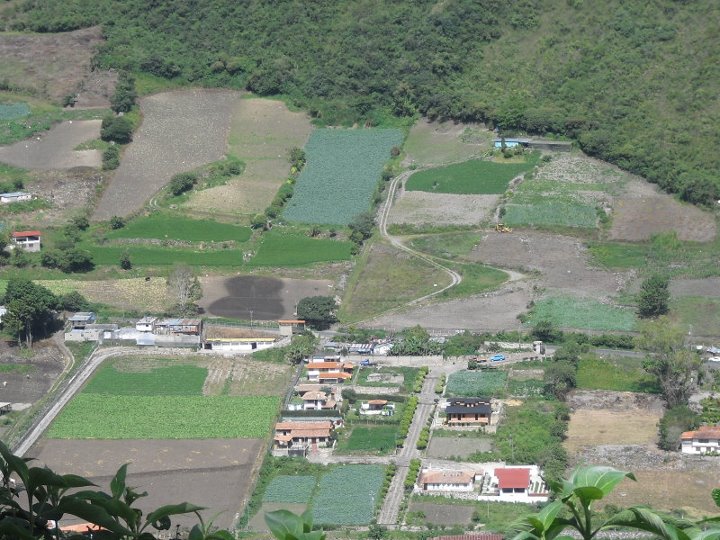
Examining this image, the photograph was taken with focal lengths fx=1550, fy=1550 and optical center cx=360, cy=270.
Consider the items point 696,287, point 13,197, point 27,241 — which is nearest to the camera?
point 696,287

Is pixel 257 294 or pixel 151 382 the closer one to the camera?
pixel 151 382

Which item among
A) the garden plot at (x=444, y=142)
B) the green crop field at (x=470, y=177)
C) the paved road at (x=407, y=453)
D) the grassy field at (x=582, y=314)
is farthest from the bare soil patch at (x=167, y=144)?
the paved road at (x=407, y=453)

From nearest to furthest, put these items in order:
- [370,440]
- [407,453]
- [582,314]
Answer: [407,453] < [370,440] < [582,314]

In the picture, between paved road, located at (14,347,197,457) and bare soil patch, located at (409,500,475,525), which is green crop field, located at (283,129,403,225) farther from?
bare soil patch, located at (409,500,475,525)

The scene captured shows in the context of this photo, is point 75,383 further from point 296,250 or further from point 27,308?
point 296,250

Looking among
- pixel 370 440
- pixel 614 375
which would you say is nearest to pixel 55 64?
pixel 370 440

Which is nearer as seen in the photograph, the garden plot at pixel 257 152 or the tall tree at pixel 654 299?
the tall tree at pixel 654 299

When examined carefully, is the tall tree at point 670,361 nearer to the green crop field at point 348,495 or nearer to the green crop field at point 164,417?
the green crop field at point 348,495
